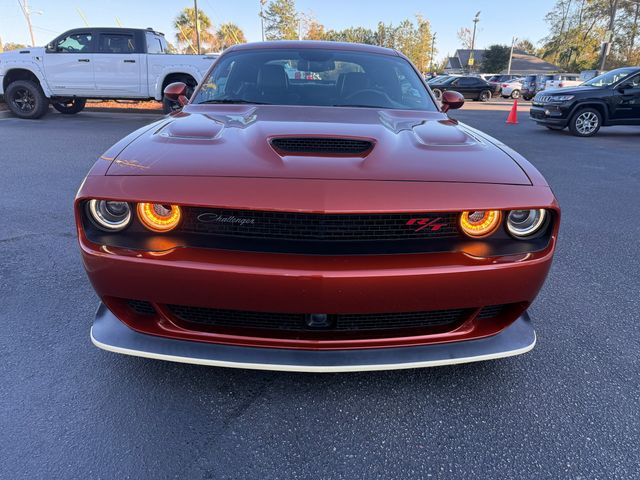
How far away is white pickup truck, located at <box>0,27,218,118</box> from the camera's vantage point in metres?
9.94

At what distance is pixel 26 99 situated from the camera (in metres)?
10.5

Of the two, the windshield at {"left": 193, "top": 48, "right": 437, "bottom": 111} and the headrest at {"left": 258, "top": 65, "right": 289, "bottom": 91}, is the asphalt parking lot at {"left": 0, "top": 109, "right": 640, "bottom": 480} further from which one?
the headrest at {"left": 258, "top": 65, "right": 289, "bottom": 91}

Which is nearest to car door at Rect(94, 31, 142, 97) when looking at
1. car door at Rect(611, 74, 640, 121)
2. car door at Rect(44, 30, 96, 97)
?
car door at Rect(44, 30, 96, 97)

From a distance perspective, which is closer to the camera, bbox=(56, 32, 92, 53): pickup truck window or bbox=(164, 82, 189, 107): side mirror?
bbox=(164, 82, 189, 107): side mirror

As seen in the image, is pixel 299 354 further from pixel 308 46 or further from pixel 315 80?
pixel 308 46

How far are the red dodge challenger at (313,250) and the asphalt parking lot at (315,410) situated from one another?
0.29 m

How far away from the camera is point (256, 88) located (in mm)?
2764

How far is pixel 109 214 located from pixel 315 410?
1118mm

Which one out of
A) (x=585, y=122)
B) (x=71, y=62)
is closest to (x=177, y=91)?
(x=71, y=62)

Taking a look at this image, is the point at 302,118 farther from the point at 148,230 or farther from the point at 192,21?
the point at 192,21

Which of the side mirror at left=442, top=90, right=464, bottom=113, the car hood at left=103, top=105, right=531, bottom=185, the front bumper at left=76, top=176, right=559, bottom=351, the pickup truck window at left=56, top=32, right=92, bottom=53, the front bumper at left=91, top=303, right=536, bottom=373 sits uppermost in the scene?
the pickup truck window at left=56, top=32, right=92, bottom=53

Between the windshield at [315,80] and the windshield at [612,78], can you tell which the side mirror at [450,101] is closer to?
the windshield at [315,80]

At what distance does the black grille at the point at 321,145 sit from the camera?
174 centimetres

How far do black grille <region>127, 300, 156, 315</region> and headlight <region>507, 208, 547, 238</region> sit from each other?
1.42m
